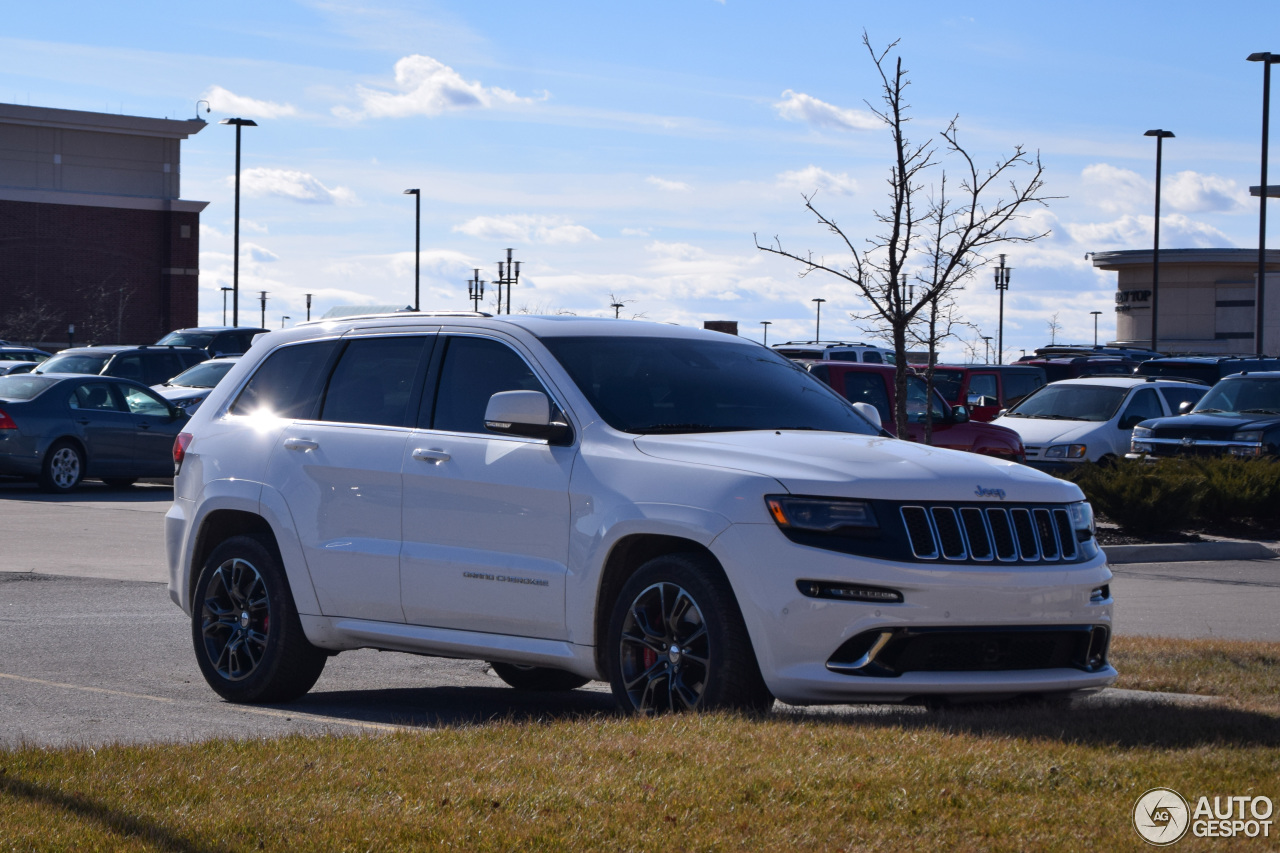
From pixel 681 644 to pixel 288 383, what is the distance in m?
3.08

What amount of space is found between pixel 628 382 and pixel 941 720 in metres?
2.12

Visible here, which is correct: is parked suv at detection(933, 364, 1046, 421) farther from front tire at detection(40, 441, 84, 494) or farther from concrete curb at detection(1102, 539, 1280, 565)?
front tire at detection(40, 441, 84, 494)

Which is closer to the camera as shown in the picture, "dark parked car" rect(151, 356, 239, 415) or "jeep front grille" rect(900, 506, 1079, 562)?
"jeep front grille" rect(900, 506, 1079, 562)

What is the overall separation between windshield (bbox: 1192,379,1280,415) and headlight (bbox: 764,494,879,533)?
18.0m

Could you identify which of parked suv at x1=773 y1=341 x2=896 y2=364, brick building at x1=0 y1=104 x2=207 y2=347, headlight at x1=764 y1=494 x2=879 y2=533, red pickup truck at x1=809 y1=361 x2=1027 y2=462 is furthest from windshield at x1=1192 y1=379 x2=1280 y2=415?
brick building at x1=0 y1=104 x2=207 y2=347

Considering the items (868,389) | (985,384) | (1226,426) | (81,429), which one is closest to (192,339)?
(81,429)

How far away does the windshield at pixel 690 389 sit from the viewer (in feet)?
23.4

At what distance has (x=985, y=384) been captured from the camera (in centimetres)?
2964

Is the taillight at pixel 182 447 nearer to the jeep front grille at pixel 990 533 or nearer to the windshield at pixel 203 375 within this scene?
the jeep front grille at pixel 990 533

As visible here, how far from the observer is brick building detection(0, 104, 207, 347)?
7206 centimetres

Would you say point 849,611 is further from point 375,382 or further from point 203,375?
point 203,375

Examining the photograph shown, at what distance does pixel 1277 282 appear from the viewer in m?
88.3

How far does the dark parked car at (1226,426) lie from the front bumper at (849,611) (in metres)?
16.3

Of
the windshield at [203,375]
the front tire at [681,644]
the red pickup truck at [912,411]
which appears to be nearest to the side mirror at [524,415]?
the front tire at [681,644]
